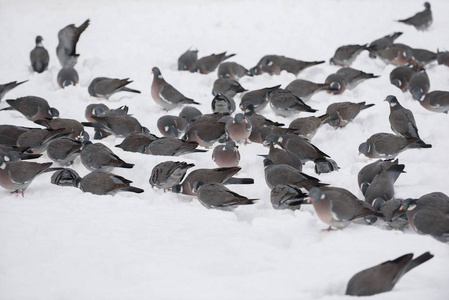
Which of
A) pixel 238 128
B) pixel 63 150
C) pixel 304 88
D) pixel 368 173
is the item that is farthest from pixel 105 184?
pixel 304 88

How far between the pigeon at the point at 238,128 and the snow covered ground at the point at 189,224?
253 millimetres

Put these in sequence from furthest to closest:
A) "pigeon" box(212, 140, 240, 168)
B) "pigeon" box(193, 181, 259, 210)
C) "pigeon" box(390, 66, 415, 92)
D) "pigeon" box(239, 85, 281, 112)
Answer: "pigeon" box(390, 66, 415, 92) < "pigeon" box(239, 85, 281, 112) < "pigeon" box(212, 140, 240, 168) < "pigeon" box(193, 181, 259, 210)

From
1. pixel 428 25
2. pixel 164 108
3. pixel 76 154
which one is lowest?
pixel 76 154

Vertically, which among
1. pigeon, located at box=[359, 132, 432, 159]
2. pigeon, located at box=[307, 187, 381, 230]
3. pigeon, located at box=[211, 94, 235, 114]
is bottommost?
pigeon, located at box=[307, 187, 381, 230]

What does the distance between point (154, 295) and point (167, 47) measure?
31.2ft

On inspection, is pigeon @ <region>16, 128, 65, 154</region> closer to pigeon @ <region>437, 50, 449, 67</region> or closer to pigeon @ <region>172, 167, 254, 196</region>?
pigeon @ <region>172, 167, 254, 196</region>

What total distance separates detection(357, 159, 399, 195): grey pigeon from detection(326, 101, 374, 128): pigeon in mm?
2142

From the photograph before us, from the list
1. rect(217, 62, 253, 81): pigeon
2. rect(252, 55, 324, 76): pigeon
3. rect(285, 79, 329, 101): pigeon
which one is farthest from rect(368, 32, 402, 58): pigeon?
rect(217, 62, 253, 81): pigeon

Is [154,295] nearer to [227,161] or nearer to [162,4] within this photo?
[227,161]

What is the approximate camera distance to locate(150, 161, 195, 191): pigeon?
6723 mm

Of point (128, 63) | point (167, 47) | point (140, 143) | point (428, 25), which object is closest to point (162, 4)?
point (167, 47)

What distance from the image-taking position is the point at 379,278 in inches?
171

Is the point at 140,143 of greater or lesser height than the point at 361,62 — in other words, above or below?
below

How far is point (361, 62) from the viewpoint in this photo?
12.7m
